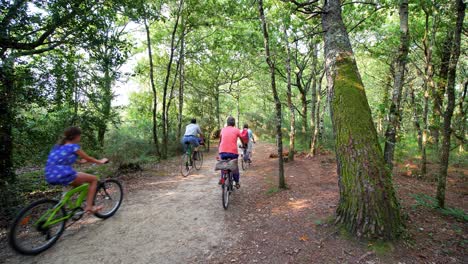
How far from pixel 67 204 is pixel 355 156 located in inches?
214

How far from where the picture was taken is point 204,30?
1702cm

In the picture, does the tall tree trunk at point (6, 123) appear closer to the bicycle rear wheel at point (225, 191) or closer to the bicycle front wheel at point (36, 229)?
the bicycle front wheel at point (36, 229)

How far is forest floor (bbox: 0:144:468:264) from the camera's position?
3549mm

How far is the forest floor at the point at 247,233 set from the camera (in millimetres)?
3549

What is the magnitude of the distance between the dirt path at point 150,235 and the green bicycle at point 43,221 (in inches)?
7.0

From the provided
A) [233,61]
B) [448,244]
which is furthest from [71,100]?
[233,61]

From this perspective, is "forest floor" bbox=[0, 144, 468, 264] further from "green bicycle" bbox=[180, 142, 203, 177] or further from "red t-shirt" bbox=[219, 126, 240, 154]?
"green bicycle" bbox=[180, 142, 203, 177]

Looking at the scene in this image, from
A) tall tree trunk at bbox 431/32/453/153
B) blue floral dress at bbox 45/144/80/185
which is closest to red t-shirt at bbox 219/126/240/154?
blue floral dress at bbox 45/144/80/185

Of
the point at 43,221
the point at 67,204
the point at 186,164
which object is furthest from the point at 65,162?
the point at 186,164

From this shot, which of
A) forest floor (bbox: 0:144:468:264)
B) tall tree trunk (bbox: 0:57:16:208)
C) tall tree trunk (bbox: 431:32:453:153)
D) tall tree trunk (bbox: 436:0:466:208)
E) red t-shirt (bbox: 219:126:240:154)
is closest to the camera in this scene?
forest floor (bbox: 0:144:468:264)

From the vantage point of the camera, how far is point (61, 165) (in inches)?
161

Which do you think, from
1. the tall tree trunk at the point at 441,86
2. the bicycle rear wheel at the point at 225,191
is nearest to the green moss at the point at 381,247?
the bicycle rear wheel at the point at 225,191

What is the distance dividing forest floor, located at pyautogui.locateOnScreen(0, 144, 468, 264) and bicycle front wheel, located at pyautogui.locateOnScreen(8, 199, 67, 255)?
0.16 m

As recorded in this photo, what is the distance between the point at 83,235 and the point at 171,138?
39.4 feet
